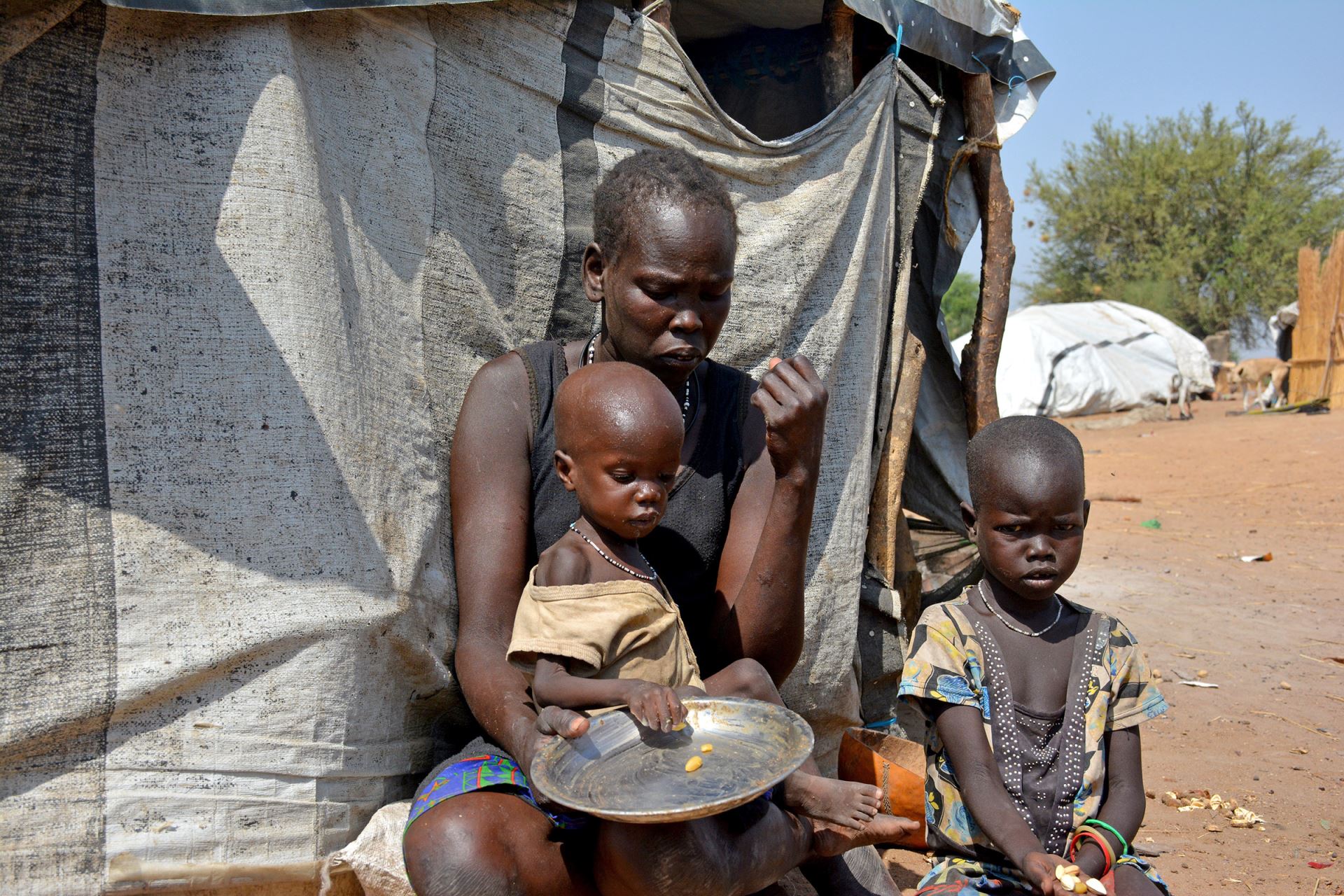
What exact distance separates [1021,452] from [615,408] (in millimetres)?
846

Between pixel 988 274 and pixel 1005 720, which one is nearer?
pixel 1005 720

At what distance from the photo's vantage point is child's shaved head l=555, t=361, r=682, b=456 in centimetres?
187

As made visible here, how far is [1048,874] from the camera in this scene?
1799 millimetres

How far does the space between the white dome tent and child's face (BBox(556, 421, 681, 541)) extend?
14.3 meters

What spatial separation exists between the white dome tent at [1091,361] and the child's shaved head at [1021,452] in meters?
13.7

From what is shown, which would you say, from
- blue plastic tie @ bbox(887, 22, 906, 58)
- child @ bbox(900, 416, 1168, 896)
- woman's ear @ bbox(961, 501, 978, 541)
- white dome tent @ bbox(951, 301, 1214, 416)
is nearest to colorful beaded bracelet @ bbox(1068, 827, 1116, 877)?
child @ bbox(900, 416, 1168, 896)

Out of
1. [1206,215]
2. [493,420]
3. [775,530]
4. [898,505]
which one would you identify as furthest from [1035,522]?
[1206,215]

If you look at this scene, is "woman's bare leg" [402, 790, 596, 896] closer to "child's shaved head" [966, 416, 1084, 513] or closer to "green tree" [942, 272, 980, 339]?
"child's shaved head" [966, 416, 1084, 513]

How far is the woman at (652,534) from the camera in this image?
1.72 metres

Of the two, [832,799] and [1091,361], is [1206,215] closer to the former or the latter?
[1091,361]

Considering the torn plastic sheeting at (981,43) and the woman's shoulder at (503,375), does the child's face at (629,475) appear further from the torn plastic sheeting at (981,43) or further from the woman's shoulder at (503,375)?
the torn plastic sheeting at (981,43)

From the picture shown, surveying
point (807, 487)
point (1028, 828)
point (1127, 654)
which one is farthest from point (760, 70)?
point (1028, 828)

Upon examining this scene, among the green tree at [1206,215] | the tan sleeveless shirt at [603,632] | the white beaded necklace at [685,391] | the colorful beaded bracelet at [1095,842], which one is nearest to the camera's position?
the tan sleeveless shirt at [603,632]

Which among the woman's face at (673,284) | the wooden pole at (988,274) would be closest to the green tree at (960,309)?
the wooden pole at (988,274)
